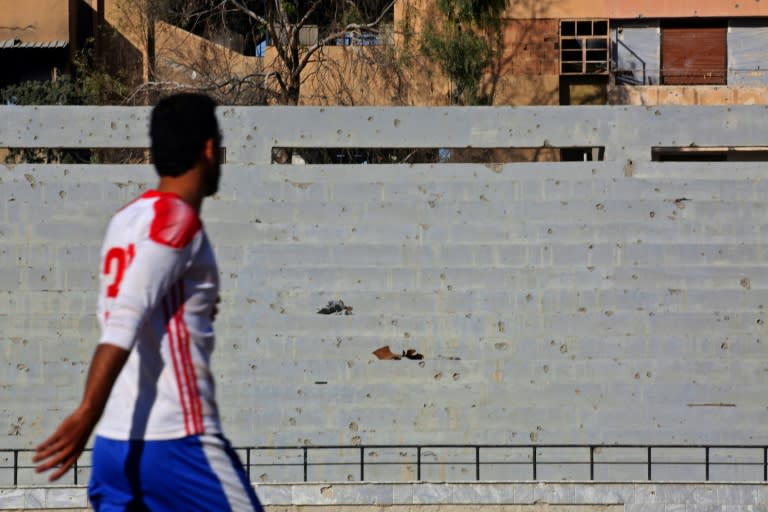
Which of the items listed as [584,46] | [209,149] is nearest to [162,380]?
[209,149]

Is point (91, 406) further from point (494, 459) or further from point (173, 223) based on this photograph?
point (494, 459)

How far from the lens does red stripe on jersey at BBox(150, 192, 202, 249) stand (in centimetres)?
322

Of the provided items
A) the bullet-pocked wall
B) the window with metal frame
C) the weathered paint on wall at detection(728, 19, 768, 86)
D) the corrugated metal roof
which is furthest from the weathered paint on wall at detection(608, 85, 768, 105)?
the bullet-pocked wall

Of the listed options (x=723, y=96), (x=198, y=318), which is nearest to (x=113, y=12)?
(x=723, y=96)

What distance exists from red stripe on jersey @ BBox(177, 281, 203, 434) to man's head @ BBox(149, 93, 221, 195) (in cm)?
33

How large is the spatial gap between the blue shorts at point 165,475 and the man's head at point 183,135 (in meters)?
0.71

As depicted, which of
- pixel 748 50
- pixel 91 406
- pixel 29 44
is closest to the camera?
pixel 91 406

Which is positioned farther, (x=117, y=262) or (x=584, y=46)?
(x=584, y=46)

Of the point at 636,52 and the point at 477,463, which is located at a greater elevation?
the point at 636,52

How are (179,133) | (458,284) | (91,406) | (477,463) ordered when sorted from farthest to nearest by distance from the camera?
(458,284)
(477,463)
(179,133)
(91,406)

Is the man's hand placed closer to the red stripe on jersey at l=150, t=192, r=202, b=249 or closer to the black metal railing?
the red stripe on jersey at l=150, t=192, r=202, b=249

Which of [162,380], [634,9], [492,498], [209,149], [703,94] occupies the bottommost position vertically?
[492,498]

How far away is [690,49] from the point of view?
30.3 meters

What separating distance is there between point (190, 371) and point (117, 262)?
13.1 inches
